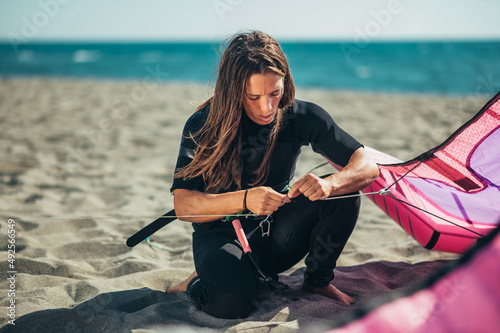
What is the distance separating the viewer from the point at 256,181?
199 cm

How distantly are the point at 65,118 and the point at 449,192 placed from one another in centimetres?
590

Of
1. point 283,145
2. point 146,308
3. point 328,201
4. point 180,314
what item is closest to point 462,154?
point 328,201

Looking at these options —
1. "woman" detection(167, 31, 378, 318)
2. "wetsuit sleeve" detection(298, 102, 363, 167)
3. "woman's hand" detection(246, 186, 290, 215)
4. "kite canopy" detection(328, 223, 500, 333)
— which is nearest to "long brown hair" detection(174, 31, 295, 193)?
"woman" detection(167, 31, 378, 318)

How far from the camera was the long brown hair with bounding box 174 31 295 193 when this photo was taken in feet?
5.98

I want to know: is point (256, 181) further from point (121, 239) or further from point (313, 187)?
point (121, 239)

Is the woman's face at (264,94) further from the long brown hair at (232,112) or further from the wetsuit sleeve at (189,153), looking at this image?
the wetsuit sleeve at (189,153)

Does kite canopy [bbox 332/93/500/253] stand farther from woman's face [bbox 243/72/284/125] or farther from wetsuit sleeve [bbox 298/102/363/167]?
woman's face [bbox 243/72/284/125]

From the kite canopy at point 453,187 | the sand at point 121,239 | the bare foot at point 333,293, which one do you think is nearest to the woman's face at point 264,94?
the sand at point 121,239

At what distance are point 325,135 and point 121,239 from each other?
4.83ft

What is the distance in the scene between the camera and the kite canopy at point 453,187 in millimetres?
1969

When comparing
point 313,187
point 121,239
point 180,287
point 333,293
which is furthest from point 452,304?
point 121,239

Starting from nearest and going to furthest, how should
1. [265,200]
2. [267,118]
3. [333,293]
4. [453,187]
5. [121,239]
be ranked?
[265,200], [267,118], [333,293], [453,187], [121,239]

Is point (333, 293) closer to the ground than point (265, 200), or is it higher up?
closer to the ground

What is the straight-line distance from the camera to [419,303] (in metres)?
1.02
